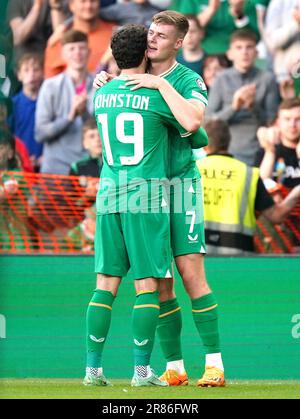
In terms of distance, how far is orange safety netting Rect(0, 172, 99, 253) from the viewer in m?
9.00

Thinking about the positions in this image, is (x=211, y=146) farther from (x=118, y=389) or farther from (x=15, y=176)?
(x=118, y=389)

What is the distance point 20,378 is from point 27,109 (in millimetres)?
3638

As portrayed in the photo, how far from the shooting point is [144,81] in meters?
5.98

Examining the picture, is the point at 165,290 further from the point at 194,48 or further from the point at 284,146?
A: the point at 194,48

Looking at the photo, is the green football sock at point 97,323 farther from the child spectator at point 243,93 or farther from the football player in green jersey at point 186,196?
the child spectator at point 243,93

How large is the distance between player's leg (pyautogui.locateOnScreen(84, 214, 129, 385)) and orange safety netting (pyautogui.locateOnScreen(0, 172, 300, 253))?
2.64 metres

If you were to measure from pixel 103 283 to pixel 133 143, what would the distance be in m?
0.81

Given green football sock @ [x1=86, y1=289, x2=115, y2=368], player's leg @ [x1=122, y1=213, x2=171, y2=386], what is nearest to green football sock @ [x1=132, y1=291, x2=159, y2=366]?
player's leg @ [x1=122, y1=213, x2=171, y2=386]

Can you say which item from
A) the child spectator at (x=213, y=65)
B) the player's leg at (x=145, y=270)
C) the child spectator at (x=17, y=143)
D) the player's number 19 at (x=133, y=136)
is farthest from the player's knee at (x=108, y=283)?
the child spectator at (x=213, y=65)

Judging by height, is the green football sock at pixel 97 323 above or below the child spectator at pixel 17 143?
below

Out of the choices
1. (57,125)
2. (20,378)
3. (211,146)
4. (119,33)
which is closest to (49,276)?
(20,378)

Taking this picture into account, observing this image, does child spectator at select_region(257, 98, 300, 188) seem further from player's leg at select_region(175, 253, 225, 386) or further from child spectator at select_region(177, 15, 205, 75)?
player's leg at select_region(175, 253, 225, 386)

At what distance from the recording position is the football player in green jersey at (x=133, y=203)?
5.99 m
